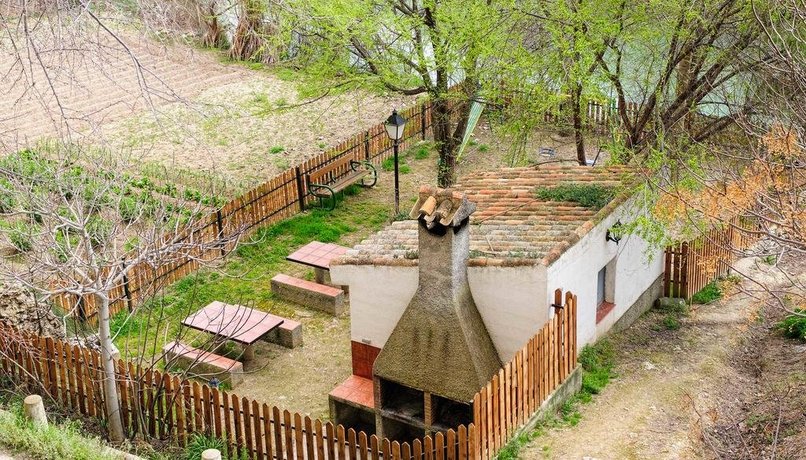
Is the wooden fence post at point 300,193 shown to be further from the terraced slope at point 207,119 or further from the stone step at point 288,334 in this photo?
the stone step at point 288,334

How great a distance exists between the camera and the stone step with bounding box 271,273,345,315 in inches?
560

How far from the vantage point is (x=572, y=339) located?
1055 centimetres

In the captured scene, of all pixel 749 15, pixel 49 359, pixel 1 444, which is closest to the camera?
pixel 1 444

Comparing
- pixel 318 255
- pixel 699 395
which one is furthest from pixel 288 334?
pixel 699 395

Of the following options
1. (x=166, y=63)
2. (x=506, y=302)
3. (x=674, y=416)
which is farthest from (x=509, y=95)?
(x=166, y=63)

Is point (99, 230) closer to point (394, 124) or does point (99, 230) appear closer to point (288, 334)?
point (288, 334)

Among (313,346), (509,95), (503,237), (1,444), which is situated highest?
(509,95)

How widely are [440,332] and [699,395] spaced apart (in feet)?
11.0

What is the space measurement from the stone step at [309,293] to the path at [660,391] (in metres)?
4.24

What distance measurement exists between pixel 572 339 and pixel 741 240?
517 centimetres

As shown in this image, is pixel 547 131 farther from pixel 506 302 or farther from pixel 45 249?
pixel 45 249

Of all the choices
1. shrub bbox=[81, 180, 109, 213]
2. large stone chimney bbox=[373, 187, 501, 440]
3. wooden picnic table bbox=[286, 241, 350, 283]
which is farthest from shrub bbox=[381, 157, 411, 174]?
large stone chimney bbox=[373, 187, 501, 440]

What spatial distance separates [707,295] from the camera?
14.4 metres

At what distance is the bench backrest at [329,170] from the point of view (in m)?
17.7
